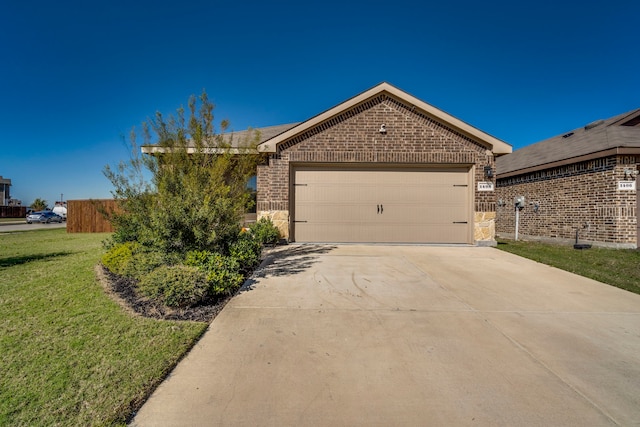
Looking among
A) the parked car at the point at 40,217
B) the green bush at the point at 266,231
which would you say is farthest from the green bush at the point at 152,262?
the parked car at the point at 40,217

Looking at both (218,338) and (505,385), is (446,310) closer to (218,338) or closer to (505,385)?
(505,385)

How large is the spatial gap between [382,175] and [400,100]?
2368mm

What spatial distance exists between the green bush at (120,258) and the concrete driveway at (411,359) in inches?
96.3

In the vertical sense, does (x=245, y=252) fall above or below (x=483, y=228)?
below

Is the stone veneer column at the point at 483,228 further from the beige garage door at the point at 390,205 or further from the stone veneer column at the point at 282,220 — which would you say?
the stone veneer column at the point at 282,220

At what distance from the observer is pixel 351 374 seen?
2312 millimetres

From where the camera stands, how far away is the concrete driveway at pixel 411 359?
75.5 inches

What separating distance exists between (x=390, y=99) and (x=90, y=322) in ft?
28.9

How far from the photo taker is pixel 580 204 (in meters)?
9.81

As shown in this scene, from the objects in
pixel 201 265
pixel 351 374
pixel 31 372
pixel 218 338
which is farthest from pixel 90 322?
pixel 351 374

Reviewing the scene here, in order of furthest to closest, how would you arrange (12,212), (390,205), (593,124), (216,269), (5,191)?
(5,191) < (12,212) < (593,124) < (390,205) < (216,269)

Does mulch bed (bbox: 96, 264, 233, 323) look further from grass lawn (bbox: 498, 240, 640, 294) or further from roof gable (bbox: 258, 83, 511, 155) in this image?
grass lawn (bbox: 498, 240, 640, 294)

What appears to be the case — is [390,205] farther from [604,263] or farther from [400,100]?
[604,263]

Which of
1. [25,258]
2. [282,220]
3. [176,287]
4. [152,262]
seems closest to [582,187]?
[282,220]
